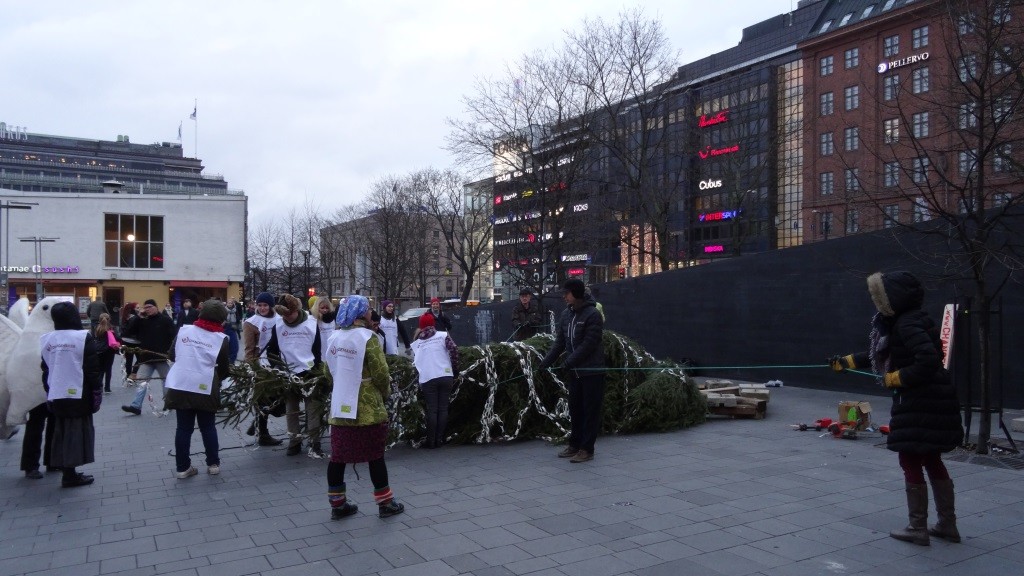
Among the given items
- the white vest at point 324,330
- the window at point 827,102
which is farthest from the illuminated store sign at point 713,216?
the white vest at point 324,330

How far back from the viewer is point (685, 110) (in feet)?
119

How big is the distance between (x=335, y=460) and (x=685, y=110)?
33.2 meters

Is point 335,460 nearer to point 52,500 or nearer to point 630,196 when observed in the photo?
point 52,500

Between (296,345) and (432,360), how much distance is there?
165cm

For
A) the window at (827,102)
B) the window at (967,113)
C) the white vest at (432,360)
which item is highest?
the window at (827,102)

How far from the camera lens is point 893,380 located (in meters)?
5.27

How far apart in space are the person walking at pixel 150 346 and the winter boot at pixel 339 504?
7.51 m

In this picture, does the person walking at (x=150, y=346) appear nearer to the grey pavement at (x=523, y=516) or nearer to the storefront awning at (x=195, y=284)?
the grey pavement at (x=523, y=516)

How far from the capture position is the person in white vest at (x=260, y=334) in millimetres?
9125

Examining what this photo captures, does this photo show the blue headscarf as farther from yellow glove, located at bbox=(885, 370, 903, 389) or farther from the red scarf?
yellow glove, located at bbox=(885, 370, 903, 389)

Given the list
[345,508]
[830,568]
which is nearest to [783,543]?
[830,568]

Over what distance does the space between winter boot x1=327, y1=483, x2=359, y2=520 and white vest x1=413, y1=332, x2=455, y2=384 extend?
3008 mm

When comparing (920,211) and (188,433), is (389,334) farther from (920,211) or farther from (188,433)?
(920,211)

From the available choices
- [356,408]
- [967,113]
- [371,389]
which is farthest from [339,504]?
[967,113]
